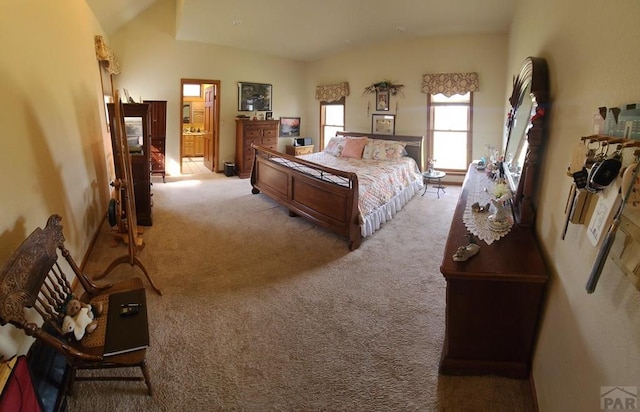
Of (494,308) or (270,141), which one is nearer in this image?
(494,308)

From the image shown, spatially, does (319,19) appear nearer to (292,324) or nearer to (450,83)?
(450,83)

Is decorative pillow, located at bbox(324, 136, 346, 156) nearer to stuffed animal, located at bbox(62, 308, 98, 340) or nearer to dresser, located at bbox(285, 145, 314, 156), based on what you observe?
dresser, located at bbox(285, 145, 314, 156)

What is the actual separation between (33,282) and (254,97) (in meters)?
6.94

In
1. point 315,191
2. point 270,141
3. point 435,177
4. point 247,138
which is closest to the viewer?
point 315,191

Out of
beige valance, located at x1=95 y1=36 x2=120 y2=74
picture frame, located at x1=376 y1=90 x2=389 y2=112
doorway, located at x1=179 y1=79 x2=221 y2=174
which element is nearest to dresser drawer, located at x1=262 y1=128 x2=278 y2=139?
doorway, located at x1=179 y1=79 x2=221 y2=174

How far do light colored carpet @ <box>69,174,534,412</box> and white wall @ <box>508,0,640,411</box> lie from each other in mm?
550

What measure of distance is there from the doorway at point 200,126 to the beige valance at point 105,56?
134 cm

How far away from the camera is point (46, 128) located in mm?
2809

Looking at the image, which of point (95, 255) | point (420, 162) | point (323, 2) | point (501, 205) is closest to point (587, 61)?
point (501, 205)

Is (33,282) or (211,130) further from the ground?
(211,130)

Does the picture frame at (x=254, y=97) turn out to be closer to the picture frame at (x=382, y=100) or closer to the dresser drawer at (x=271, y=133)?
the dresser drawer at (x=271, y=133)

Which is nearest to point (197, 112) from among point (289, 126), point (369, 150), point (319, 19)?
point (289, 126)

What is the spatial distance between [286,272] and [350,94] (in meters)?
5.47

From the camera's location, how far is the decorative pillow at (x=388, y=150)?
6312 mm
